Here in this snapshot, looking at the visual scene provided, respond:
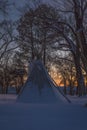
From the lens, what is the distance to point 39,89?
85.1 feet

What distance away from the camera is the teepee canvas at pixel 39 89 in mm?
25359

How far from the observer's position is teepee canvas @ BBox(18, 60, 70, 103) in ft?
83.2

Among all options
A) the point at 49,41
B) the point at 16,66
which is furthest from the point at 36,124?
the point at 16,66

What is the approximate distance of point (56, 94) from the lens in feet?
84.0

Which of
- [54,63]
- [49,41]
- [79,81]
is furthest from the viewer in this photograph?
[54,63]

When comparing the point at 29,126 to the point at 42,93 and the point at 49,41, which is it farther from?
the point at 49,41

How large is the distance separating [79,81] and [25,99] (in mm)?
14205

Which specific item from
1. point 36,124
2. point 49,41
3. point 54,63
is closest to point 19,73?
point 54,63

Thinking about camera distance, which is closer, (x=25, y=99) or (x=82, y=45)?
(x=82, y=45)

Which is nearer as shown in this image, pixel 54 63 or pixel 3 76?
pixel 54 63

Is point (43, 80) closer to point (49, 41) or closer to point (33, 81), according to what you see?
point (33, 81)

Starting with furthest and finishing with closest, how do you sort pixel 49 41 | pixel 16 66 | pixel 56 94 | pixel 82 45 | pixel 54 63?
pixel 16 66 → pixel 54 63 → pixel 49 41 → pixel 56 94 → pixel 82 45

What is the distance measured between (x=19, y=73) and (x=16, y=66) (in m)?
1.71

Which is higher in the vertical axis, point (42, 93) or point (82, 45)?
point (82, 45)
